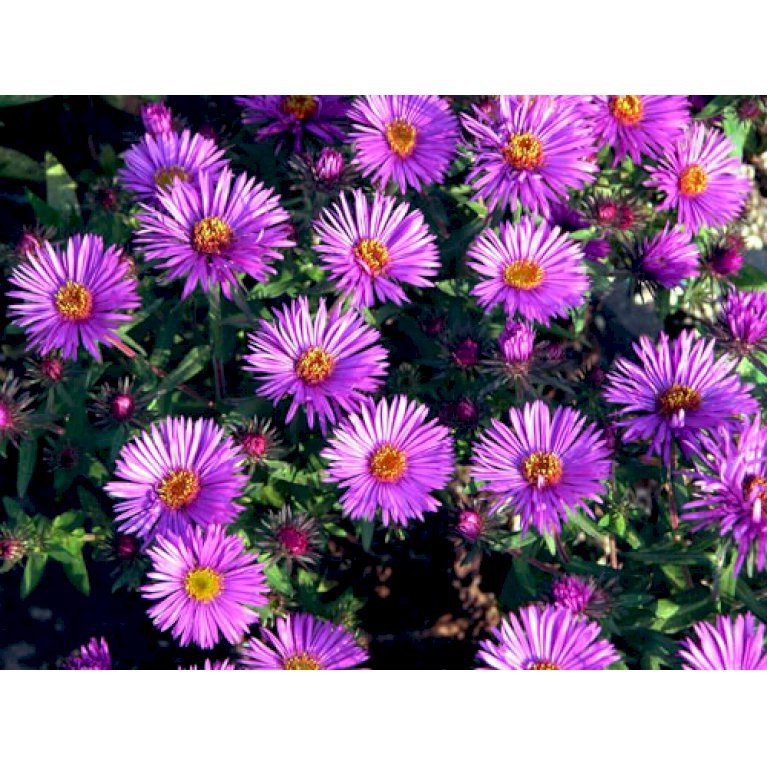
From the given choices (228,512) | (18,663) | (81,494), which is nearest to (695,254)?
(228,512)

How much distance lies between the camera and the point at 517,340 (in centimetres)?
228

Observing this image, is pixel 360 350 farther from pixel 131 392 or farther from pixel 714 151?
pixel 714 151

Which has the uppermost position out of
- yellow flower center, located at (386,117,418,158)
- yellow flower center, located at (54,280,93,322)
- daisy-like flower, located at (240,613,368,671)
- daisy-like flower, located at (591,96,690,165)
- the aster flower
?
daisy-like flower, located at (591,96,690,165)

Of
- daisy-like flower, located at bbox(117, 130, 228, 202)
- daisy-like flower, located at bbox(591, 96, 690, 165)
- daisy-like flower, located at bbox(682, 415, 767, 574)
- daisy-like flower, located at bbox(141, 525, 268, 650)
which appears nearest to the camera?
daisy-like flower, located at bbox(682, 415, 767, 574)

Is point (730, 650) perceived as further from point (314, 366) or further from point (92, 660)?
point (92, 660)

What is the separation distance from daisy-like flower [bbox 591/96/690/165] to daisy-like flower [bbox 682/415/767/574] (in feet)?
3.22

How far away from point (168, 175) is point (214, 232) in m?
0.32

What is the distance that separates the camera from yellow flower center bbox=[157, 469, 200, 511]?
2197mm

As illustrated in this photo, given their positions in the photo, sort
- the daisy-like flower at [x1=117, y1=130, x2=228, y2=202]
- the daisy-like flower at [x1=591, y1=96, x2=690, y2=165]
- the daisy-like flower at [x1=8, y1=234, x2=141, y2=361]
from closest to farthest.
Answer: the daisy-like flower at [x1=8, y1=234, x2=141, y2=361], the daisy-like flower at [x1=117, y1=130, x2=228, y2=202], the daisy-like flower at [x1=591, y1=96, x2=690, y2=165]

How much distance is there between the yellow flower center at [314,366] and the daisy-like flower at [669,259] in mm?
934

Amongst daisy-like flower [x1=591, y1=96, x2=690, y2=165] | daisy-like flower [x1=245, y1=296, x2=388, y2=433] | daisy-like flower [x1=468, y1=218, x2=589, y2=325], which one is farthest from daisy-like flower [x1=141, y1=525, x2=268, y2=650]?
daisy-like flower [x1=591, y1=96, x2=690, y2=165]

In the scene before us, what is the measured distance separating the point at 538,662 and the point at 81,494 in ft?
4.69

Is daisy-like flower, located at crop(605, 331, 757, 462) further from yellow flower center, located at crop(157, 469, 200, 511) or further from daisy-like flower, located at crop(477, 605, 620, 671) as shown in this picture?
yellow flower center, located at crop(157, 469, 200, 511)

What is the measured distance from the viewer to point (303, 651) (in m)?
2.25
